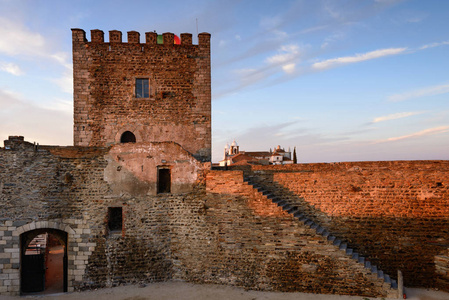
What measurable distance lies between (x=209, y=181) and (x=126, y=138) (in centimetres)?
548

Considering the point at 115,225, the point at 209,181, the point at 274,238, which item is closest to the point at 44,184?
the point at 115,225

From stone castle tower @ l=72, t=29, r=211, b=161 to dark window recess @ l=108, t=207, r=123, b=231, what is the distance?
12.3ft

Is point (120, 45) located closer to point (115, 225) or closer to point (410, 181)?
point (115, 225)

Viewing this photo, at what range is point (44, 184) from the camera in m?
10.6

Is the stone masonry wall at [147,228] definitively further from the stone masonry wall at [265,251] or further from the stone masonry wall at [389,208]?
the stone masonry wall at [389,208]

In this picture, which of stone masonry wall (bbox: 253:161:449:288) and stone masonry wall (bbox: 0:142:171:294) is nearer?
stone masonry wall (bbox: 0:142:171:294)

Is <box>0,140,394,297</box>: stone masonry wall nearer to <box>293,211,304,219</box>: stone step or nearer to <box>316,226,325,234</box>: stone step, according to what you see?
<box>293,211,304,219</box>: stone step

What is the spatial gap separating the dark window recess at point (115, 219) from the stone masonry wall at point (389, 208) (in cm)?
717

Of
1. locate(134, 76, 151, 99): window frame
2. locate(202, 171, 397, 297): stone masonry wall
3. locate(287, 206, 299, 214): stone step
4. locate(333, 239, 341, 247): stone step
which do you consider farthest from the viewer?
locate(134, 76, 151, 99): window frame

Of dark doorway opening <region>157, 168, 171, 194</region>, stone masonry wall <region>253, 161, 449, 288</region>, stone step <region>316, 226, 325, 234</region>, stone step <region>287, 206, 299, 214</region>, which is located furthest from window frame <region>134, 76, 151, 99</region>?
stone step <region>316, 226, 325, 234</region>

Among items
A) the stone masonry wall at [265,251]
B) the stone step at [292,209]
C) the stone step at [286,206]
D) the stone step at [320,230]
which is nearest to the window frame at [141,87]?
the stone masonry wall at [265,251]

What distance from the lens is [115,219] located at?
11.5 meters

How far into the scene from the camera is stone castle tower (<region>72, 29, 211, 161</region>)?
13.7 meters

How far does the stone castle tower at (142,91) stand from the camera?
45.0 ft
